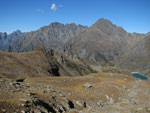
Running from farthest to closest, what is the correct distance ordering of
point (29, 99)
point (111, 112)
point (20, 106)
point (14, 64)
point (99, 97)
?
point (14, 64) → point (99, 97) → point (111, 112) → point (29, 99) → point (20, 106)

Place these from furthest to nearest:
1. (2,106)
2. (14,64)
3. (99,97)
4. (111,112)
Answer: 1. (14,64)
2. (99,97)
3. (111,112)
4. (2,106)

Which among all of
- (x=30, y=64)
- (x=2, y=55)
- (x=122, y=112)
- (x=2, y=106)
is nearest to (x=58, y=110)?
(x=2, y=106)

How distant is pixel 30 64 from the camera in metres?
93.3

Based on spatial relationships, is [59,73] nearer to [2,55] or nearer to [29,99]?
[2,55]

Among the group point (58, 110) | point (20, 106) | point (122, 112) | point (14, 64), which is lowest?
point (122, 112)

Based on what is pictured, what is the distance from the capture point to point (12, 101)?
54.8 feet

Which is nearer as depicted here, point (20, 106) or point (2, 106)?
point (2, 106)

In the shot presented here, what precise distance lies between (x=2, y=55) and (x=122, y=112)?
7514 centimetres

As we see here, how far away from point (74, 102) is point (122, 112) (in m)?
7.88

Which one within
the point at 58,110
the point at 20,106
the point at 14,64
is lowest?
the point at 58,110

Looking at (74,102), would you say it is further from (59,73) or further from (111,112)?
(59,73)

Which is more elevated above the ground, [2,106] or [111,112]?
[2,106]

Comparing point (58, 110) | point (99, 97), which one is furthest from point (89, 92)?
point (58, 110)

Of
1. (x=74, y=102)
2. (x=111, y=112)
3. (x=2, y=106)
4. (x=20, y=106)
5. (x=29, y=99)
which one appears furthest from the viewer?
(x=74, y=102)
